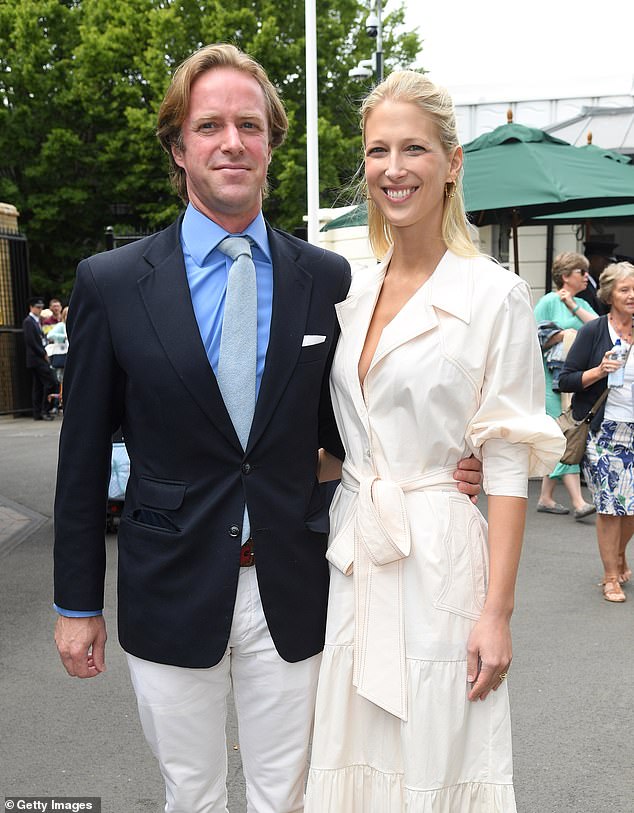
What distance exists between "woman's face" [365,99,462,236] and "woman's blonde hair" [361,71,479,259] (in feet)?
0.05

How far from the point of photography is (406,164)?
7.67 feet

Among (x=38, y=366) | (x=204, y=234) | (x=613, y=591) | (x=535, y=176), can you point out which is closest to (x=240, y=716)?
(x=204, y=234)

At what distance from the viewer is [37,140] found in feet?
92.8

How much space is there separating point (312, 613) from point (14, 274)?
43.6 ft

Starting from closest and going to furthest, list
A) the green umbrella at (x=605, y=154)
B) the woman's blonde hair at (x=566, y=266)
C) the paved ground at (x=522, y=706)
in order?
1. the paved ground at (x=522, y=706)
2. the woman's blonde hair at (x=566, y=266)
3. the green umbrella at (x=605, y=154)

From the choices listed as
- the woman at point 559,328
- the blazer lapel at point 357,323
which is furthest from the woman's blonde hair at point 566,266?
the blazer lapel at point 357,323

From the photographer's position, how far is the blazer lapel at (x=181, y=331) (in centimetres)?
230

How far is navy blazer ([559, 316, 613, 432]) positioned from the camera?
6.62 meters

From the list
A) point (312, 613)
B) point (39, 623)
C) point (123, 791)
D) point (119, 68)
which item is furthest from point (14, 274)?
point (119, 68)

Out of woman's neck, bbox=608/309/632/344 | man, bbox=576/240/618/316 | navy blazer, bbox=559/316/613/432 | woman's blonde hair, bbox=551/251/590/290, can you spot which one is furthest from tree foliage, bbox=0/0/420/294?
woman's neck, bbox=608/309/632/344

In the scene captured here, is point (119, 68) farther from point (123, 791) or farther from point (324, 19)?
point (123, 791)

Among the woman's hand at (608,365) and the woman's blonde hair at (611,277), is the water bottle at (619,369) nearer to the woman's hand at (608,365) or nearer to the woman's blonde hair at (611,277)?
the woman's hand at (608,365)

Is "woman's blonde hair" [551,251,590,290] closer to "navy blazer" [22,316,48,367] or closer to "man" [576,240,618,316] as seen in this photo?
"man" [576,240,618,316]

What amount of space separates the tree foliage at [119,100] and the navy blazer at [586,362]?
19680 mm
